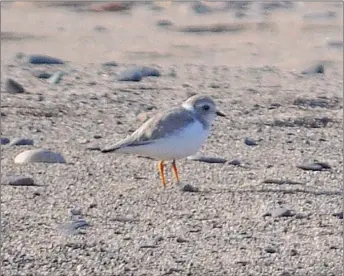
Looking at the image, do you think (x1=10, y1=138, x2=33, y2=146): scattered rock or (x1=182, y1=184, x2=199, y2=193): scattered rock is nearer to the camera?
(x1=182, y1=184, x2=199, y2=193): scattered rock

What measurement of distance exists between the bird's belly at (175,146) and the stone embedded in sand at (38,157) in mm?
580

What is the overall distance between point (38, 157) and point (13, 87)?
286 cm

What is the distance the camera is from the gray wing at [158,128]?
7.27 m

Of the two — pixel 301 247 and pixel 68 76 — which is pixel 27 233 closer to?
pixel 301 247

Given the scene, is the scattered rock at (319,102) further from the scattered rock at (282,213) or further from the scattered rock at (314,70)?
the scattered rock at (282,213)

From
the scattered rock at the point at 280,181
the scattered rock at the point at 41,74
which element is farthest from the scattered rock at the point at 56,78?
the scattered rock at the point at 280,181

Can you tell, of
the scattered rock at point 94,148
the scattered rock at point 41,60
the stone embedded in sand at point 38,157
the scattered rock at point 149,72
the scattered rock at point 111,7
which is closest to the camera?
the stone embedded in sand at point 38,157

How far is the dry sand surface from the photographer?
580 cm

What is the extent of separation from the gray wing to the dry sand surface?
0.70 feet

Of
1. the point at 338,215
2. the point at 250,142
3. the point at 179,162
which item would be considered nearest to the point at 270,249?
the point at 338,215

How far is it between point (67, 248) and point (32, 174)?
1.52 meters

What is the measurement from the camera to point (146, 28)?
15.7m

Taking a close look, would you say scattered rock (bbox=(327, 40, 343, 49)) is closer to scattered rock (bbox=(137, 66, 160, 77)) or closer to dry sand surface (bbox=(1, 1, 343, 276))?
dry sand surface (bbox=(1, 1, 343, 276))

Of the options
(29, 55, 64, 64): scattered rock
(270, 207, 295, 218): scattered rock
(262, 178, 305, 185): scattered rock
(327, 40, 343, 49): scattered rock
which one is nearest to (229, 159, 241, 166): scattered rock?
(262, 178, 305, 185): scattered rock
